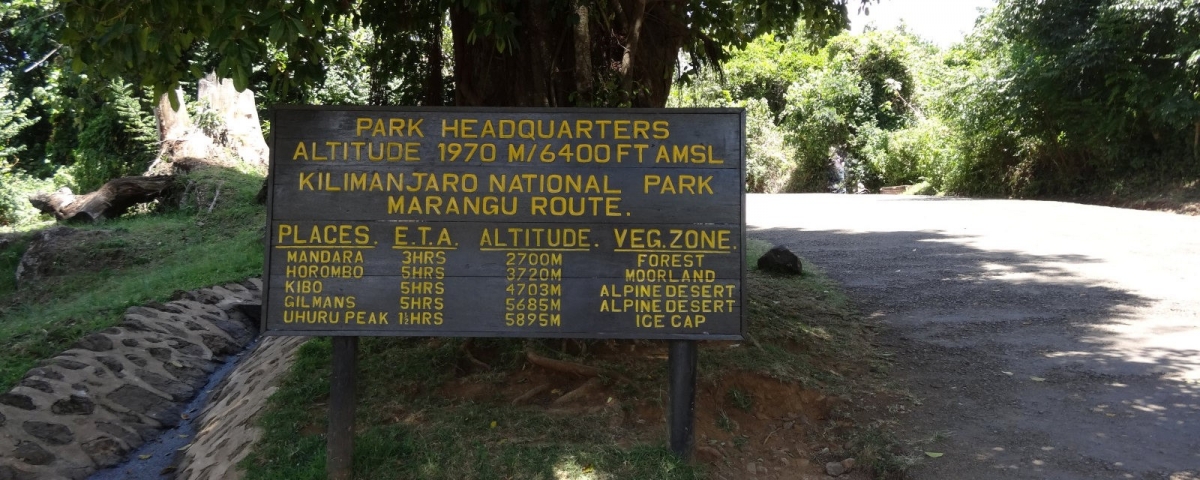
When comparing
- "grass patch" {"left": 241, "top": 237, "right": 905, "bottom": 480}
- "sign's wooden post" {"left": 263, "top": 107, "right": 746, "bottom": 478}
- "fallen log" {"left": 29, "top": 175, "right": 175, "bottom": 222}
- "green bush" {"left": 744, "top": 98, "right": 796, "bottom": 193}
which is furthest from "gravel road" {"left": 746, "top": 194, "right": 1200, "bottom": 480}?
"green bush" {"left": 744, "top": 98, "right": 796, "bottom": 193}

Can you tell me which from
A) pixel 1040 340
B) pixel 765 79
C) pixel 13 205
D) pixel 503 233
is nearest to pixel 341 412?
pixel 503 233

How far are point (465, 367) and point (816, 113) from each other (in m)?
27.0

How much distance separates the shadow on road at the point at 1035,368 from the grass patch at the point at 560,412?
0.48 metres

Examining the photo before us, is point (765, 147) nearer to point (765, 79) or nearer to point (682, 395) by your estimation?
point (765, 79)

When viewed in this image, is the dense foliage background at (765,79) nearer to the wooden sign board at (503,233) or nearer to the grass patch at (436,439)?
the wooden sign board at (503,233)

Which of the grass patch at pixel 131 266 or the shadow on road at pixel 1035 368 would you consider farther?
the grass patch at pixel 131 266

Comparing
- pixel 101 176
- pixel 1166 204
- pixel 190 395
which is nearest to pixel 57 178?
pixel 101 176

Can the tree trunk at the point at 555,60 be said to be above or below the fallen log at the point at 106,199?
above

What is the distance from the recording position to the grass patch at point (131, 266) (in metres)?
8.74

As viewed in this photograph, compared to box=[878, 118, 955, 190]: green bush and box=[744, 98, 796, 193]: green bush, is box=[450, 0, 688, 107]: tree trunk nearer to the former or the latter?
box=[878, 118, 955, 190]: green bush

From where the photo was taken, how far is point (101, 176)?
21703 mm

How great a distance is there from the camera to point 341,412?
15.5ft

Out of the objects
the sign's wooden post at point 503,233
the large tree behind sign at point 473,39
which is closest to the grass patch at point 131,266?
the large tree behind sign at point 473,39

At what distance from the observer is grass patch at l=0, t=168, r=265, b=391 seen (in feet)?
28.7
